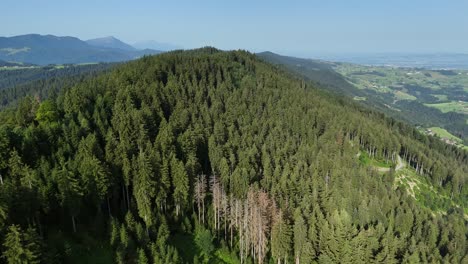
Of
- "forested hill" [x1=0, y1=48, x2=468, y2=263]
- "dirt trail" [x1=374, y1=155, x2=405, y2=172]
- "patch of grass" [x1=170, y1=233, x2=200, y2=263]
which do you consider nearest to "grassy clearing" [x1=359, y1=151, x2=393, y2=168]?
"dirt trail" [x1=374, y1=155, x2=405, y2=172]

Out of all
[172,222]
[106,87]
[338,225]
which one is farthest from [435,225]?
[106,87]

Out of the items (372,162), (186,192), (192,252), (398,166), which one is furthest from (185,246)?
(398,166)

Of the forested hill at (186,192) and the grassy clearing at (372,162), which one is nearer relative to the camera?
the forested hill at (186,192)

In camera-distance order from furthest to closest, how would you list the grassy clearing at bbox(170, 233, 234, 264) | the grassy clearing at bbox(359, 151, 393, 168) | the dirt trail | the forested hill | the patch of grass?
the grassy clearing at bbox(359, 151, 393, 168) → the dirt trail → the grassy clearing at bbox(170, 233, 234, 264) → the patch of grass → the forested hill

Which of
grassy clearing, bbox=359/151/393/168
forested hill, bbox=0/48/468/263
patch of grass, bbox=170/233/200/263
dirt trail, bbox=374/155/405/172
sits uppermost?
forested hill, bbox=0/48/468/263

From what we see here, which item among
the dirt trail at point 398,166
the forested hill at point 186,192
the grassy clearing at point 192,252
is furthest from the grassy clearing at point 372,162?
the grassy clearing at point 192,252

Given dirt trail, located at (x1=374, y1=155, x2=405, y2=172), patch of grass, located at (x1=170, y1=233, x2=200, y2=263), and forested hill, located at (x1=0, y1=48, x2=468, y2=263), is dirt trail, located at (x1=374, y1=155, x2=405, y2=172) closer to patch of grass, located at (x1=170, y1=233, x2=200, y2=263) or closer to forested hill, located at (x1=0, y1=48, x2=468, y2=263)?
forested hill, located at (x1=0, y1=48, x2=468, y2=263)

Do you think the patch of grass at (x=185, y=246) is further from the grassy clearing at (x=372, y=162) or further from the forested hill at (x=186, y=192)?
the grassy clearing at (x=372, y=162)

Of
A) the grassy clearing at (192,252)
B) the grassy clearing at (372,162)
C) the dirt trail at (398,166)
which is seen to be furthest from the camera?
Answer: the grassy clearing at (372,162)

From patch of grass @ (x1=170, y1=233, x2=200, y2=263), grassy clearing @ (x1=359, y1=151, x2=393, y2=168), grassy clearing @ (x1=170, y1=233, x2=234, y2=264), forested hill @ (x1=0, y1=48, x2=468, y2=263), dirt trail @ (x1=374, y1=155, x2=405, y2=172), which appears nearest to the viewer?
forested hill @ (x1=0, y1=48, x2=468, y2=263)
